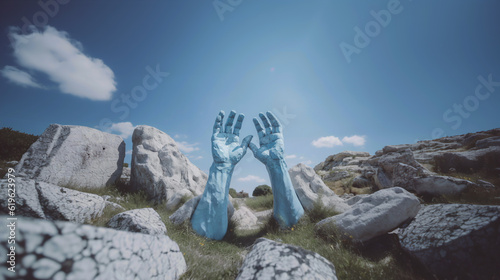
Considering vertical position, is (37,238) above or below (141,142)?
below

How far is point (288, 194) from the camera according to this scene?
5031 mm

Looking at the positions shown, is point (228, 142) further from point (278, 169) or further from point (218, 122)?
point (278, 169)

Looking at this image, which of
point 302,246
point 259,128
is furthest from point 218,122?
point 302,246

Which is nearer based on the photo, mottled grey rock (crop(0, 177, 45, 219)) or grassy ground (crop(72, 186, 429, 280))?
grassy ground (crop(72, 186, 429, 280))

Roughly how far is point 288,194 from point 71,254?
466 cm

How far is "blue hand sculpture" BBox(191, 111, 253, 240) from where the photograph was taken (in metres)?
4.52

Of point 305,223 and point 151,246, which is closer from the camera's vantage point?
point 151,246

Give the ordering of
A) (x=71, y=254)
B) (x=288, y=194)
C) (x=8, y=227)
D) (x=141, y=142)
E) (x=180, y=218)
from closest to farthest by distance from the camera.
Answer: (x=8, y=227)
(x=71, y=254)
(x=180, y=218)
(x=288, y=194)
(x=141, y=142)

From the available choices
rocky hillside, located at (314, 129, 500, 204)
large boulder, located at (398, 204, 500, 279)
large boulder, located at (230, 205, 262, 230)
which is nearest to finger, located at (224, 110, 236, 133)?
large boulder, located at (230, 205, 262, 230)

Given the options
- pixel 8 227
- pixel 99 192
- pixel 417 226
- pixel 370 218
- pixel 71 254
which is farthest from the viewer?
pixel 99 192

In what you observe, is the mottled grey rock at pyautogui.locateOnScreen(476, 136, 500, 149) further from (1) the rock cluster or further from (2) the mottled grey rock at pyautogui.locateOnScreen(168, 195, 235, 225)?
(2) the mottled grey rock at pyautogui.locateOnScreen(168, 195, 235, 225)

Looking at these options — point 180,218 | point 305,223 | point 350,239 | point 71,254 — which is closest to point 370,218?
point 350,239

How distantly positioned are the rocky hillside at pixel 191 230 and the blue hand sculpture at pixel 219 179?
0.30 metres

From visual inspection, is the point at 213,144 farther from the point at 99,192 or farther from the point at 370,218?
the point at 370,218
